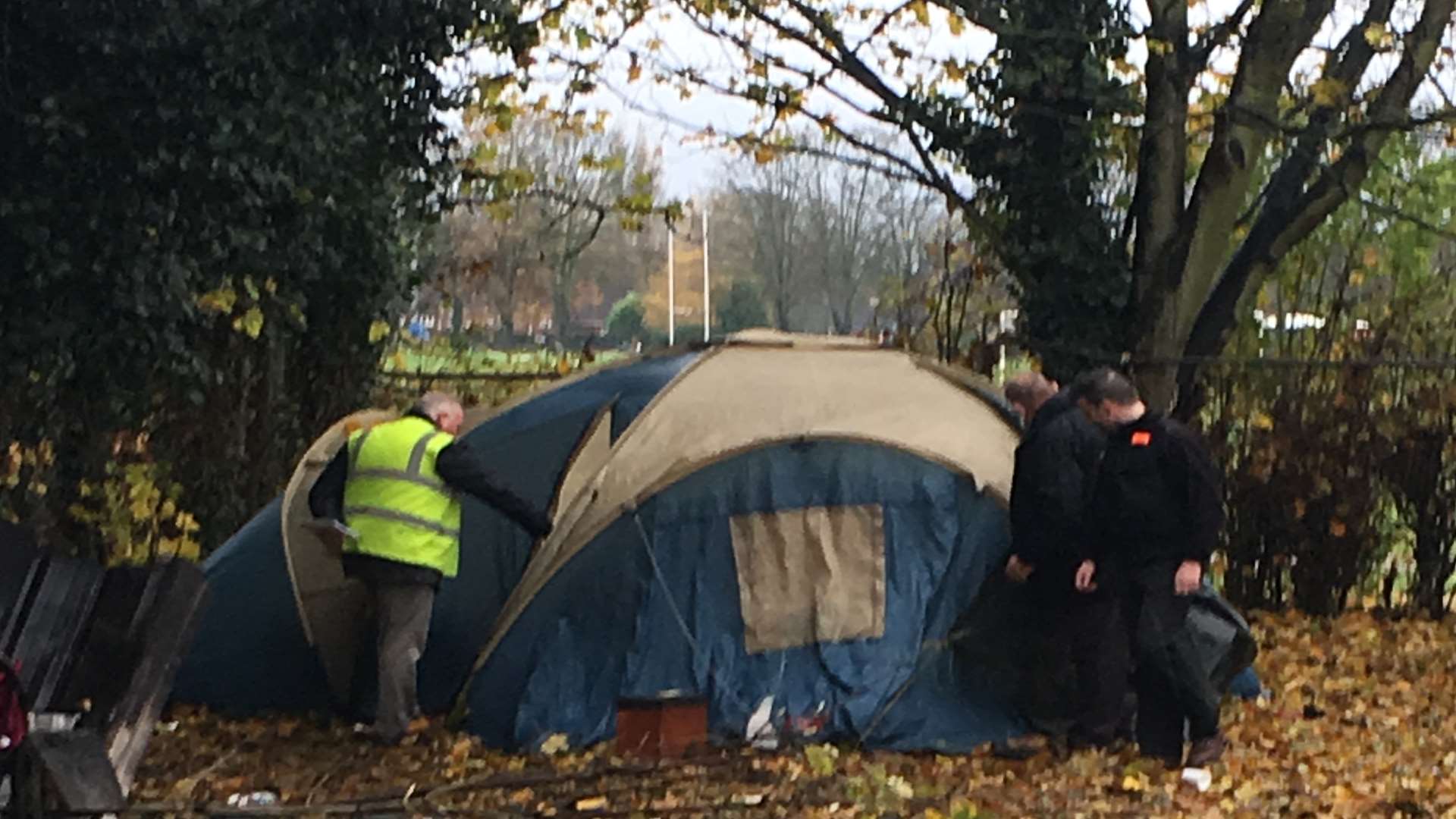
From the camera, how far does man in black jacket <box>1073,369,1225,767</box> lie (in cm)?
722

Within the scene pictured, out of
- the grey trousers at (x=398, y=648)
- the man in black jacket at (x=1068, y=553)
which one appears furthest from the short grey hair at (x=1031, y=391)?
the grey trousers at (x=398, y=648)

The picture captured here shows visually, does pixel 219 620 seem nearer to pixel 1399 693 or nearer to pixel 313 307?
pixel 313 307

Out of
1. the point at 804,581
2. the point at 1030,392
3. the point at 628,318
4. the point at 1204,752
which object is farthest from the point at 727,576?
the point at 628,318

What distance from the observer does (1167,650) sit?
735 cm

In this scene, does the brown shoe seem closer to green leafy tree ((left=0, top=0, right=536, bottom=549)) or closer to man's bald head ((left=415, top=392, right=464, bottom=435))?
man's bald head ((left=415, top=392, right=464, bottom=435))

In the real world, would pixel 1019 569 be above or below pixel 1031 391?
below

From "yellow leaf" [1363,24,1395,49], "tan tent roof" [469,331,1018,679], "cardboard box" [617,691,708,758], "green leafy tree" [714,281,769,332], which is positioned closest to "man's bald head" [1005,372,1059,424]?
"tan tent roof" [469,331,1018,679]

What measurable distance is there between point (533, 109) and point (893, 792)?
7.14 m

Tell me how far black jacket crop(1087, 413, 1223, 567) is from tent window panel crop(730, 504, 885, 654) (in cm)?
127

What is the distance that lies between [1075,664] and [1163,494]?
98 centimetres

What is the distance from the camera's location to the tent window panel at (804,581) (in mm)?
7867

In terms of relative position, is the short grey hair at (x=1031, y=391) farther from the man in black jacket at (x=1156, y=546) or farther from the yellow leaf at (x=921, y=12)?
the yellow leaf at (x=921, y=12)

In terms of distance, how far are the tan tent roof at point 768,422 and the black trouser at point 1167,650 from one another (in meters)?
1.00

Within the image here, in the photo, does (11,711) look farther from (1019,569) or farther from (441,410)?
(1019,569)
